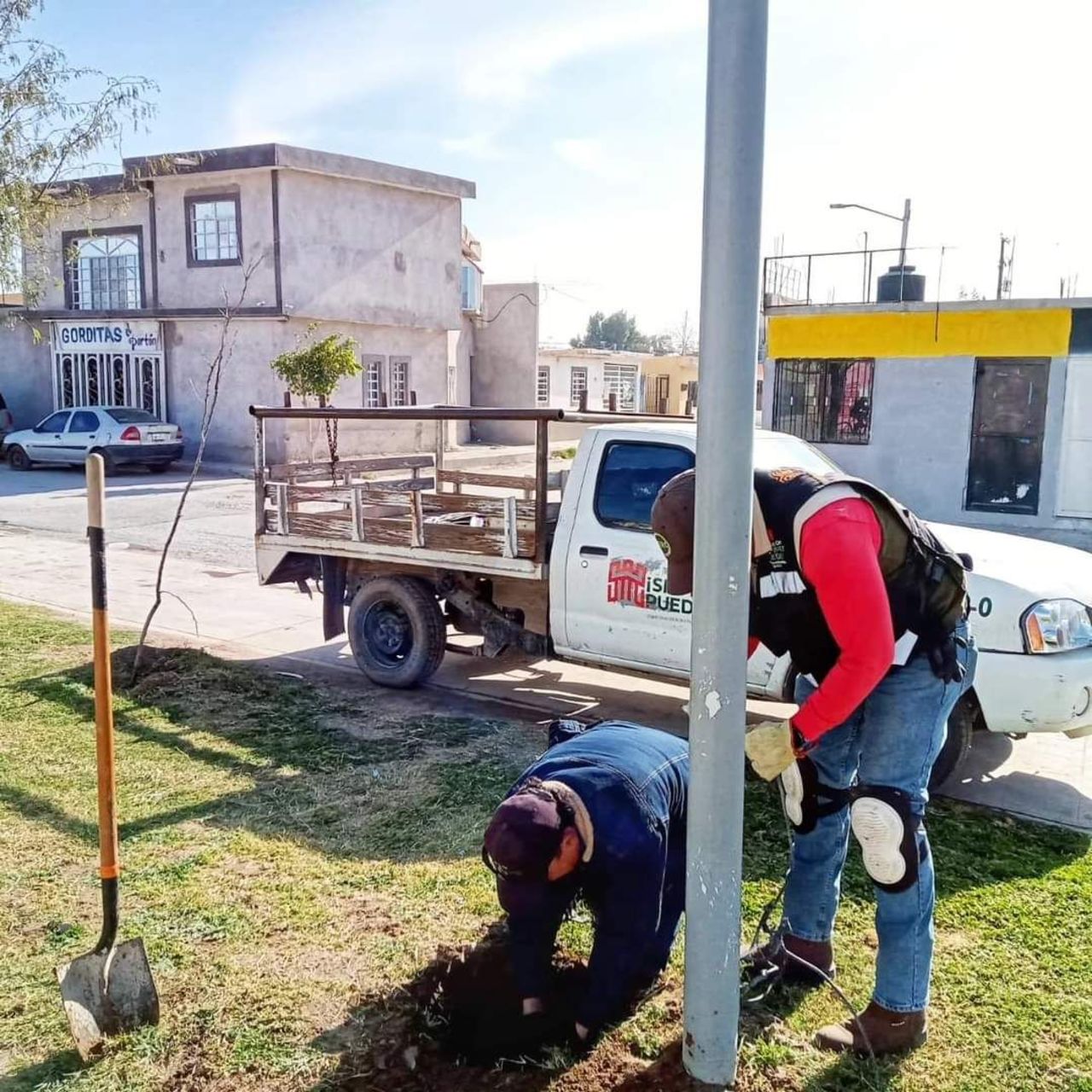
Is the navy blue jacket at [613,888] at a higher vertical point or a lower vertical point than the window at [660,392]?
lower

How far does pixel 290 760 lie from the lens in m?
5.67

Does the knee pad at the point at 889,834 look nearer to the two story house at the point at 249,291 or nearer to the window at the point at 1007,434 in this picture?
the window at the point at 1007,434

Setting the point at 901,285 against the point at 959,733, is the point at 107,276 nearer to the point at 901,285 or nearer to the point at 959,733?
the point at 901,285

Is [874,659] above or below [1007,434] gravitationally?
below

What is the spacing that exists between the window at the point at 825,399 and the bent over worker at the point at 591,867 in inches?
560

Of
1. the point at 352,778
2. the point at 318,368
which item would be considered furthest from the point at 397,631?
the point at 318,368

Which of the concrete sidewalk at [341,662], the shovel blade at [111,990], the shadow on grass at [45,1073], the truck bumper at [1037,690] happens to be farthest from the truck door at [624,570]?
the shadow on grass at [45,1073]

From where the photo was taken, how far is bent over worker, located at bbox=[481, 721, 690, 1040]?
2.88 m

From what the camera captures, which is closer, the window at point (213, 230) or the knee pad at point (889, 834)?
the knee pad at point (889, 834)

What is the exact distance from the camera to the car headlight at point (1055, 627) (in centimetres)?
498

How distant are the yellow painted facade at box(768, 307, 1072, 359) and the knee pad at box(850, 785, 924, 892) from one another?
13982mm

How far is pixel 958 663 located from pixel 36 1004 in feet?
9.75

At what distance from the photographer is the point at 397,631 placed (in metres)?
7.19

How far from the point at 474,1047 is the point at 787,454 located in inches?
150
